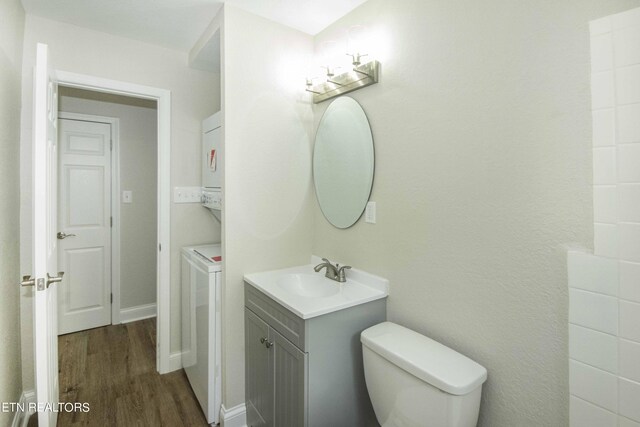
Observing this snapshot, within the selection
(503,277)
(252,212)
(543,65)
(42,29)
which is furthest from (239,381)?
(42,29)

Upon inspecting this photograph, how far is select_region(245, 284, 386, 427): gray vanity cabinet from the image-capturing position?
1318 mm

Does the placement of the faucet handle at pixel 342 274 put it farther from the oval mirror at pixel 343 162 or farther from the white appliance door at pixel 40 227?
the white appliance door at pixel 40 227

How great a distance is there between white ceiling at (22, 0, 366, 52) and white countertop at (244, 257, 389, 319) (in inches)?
59.2

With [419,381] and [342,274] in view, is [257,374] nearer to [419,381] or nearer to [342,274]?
[342,274]

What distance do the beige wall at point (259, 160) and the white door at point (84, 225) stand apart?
2.01 metres

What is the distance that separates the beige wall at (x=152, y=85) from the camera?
1.84 meters

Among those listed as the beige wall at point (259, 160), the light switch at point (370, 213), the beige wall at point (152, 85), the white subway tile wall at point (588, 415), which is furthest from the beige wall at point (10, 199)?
the white subway tile wall at point (588, 415)

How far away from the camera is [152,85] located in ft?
7.31

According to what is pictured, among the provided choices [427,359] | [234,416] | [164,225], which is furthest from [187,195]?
[427,359]

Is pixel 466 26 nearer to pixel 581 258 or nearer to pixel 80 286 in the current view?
pixel 581 258

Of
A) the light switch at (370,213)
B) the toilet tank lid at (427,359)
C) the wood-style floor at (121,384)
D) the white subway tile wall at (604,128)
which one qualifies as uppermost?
the white subway tile wall at (604,128)

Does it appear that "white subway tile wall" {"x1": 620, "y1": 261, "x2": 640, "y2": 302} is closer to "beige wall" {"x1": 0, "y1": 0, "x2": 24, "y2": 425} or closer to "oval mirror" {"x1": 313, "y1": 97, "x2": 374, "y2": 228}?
"oval mirror" {"x1": 313, "y1": 97, "x2": 374, "y2": 228}

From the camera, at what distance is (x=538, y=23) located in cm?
101


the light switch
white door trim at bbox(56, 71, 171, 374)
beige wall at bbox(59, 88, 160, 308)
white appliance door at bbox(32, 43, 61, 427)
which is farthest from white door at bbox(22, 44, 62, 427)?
beige wall at bbox(59, 88, 160, 308)
